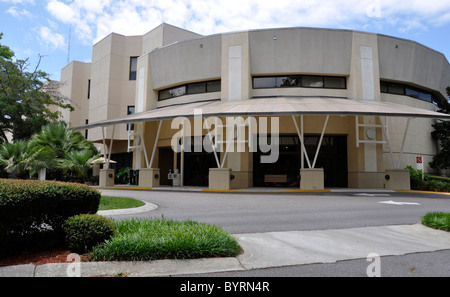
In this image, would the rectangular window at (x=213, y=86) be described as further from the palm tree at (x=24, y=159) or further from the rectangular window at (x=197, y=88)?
the palm tree at (x=24, y=159)

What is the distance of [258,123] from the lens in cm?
2164

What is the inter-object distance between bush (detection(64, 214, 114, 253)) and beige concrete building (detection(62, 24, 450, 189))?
45.6 feet

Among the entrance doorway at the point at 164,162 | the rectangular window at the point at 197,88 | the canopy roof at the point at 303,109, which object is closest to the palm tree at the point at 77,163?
the canopy roof at the point at 303,109

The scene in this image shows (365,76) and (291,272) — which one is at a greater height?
(365,76)

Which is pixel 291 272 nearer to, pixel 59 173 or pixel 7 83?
pixel 59 173

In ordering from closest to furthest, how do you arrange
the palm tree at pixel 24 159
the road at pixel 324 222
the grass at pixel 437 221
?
the road at pixel 324 222 → the grass at pixel 437 221 → the palm tree at pixel 24 159

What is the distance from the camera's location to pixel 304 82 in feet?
75.4

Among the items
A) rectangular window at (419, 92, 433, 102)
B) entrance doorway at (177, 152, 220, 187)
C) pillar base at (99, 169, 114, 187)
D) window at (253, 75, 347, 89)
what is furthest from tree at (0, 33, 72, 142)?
rectangular window at (419, 92, 433, 102)

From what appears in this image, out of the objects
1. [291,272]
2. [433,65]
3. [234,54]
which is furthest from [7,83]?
[433,65]

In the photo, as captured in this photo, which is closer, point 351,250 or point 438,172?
point 351,250

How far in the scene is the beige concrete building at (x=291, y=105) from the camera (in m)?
21.2

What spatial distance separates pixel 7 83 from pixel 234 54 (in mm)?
20321

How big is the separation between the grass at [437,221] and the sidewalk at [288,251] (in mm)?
200

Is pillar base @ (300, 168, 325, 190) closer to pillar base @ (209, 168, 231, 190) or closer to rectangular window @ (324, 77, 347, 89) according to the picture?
pillar base @ (209, 168, 231, 190)
